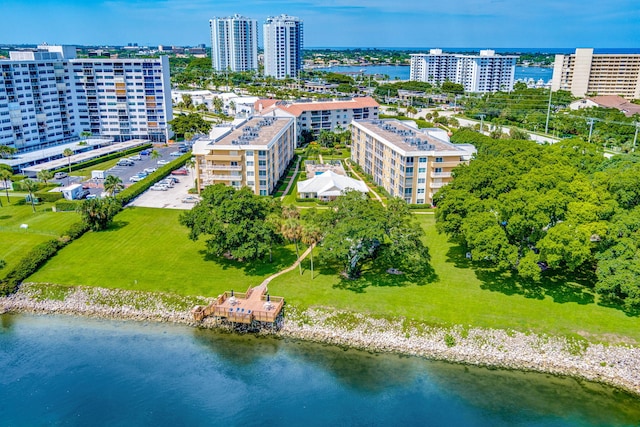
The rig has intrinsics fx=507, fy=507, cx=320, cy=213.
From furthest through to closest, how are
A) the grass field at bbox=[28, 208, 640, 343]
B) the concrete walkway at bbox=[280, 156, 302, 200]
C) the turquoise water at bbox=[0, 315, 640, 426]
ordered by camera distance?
the concrete walkway at bbox=[280, 156, 302, 200] → the grass field at bbox=[28, 208, 640, 343] → the turquoise water at bbox=[0, 315, 640, 426]

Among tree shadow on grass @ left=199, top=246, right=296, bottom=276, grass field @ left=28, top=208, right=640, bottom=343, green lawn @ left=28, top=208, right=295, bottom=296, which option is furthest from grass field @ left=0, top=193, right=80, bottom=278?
tree shadow on grass @ left=199, top=246, right=296, bottom=276

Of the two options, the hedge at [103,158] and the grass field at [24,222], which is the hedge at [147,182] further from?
the hedge at [103,158]

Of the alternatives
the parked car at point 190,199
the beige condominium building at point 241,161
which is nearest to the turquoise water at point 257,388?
the parked car at point 190,199

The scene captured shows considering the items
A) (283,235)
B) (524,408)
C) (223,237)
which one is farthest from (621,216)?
(223,237)

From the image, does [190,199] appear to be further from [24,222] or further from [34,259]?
[34,259]

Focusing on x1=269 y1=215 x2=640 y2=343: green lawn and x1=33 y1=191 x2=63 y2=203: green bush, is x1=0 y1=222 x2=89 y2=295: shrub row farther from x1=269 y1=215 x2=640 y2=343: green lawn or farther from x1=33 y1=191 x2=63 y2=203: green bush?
x1=269 y1=215 x2=640 y2=343: green lawn

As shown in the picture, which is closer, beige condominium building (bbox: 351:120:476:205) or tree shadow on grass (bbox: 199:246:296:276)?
tree shadow on grass (bbox: 199:246:296:276)

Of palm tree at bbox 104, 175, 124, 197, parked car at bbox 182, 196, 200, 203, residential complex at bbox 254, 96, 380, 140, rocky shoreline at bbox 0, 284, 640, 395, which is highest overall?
residential complex at bbox 254, 96, 380, 140
